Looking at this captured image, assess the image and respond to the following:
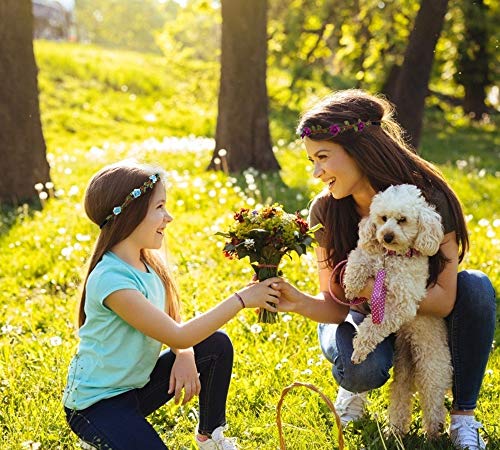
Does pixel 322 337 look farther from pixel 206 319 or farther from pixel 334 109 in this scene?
pixel 334 109

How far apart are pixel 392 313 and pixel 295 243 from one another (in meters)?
0.56

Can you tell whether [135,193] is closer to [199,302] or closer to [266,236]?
[266,236]

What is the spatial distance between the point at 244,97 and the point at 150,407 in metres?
6.97

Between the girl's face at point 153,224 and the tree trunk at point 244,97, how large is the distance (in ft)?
21.1

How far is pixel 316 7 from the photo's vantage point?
16156 millimetres

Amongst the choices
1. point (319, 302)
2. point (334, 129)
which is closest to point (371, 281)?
point (319, 302)

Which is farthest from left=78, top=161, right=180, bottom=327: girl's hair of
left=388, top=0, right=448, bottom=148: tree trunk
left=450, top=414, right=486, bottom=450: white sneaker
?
left=388, top=0, right=448, bottom=148: tree trunk

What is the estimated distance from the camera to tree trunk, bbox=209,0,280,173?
953 centimetres

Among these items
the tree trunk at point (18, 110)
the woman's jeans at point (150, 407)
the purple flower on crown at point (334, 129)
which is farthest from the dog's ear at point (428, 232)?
the tree trunk at point (18, 110)

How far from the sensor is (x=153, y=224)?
314 centimetres

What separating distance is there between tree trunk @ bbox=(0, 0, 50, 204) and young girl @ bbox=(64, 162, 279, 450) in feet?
18.1

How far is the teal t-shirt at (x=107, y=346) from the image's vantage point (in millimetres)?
2992

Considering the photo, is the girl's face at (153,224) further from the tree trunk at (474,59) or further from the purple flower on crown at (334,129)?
the tree trunk at (474,59)

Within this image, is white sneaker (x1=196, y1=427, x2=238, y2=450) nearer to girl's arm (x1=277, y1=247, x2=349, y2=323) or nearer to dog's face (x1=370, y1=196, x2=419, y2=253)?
girl's arm (x1=277, y1=247, x2=349, y2=323)
